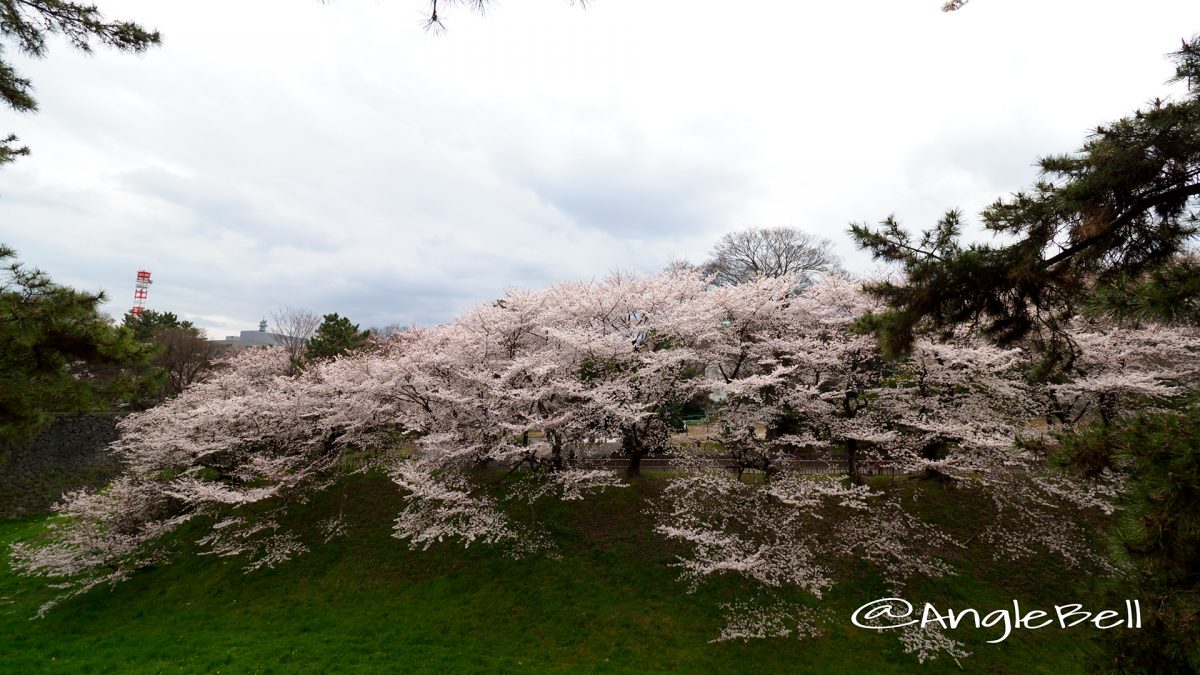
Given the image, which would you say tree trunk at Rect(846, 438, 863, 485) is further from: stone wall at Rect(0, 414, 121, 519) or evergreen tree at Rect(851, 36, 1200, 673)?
stone wall at Rect(0, 414, 121, 519)

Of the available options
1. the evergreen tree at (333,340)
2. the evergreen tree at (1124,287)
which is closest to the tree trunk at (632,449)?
the evergreen tree at (1124,287)

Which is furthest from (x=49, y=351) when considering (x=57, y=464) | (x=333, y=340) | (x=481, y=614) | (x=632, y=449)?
(x=57, y=464)

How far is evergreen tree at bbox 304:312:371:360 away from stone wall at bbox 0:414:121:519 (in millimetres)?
11217

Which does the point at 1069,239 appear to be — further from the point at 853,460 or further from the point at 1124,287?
the point at 853,460

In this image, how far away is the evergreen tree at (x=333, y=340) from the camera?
23.2 meters

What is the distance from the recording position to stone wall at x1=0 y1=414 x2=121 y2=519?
820 inches

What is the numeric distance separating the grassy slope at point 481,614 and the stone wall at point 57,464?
9.41m

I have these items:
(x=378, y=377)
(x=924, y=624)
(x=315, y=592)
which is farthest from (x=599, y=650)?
(x=378, y=377)

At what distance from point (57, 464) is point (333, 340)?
45.7ft

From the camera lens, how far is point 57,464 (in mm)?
22672

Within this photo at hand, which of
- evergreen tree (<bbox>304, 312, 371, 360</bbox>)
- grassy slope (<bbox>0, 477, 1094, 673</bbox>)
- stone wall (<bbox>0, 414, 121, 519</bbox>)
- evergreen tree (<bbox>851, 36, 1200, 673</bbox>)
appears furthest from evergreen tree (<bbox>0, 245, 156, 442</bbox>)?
stone wall (<bbox>0, 414, 121, 519</bbox>)

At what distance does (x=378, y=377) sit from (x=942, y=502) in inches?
679

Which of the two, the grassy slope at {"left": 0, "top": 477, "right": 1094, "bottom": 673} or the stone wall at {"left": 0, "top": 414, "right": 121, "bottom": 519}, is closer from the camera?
the grassy slope at {"left": 0, "top": 477, "right": 1094, "bottom": 673}

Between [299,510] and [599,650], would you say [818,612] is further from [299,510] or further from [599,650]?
[299,510]
